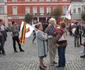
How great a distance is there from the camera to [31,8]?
88.0m

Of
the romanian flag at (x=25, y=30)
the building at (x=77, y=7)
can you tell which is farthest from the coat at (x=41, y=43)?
the building at (x=77, y=7)

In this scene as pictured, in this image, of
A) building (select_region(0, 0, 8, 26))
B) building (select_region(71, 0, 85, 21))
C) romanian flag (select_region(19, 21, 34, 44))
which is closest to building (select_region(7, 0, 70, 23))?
building (select_region(0, 0, 8, 26))

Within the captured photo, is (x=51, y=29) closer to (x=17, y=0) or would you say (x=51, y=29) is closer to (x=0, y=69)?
(x=0, y=69)

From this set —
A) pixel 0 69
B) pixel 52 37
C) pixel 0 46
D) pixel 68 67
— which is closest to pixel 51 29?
pixel 52 37

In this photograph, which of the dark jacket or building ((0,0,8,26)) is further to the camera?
building ((0,0,8,26))

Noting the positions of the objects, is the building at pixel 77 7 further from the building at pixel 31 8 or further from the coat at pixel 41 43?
the coat at pixel 41 43

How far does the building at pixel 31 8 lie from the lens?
86688 millimetres

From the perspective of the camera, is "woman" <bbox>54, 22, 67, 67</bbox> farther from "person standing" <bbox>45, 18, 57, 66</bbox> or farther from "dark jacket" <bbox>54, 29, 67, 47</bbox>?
"person standing" <bbox>45, 18, 57, 66</bbox>

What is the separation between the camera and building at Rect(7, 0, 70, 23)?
86.7 m

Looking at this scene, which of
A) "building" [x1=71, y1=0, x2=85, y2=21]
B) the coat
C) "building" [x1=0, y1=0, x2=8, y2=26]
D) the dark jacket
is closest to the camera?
the coat

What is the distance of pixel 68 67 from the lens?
1132 cm

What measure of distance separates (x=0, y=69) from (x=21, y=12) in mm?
77303

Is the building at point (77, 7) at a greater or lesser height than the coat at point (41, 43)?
lesser

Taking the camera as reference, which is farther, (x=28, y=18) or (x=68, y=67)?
(x=28, y=18)
